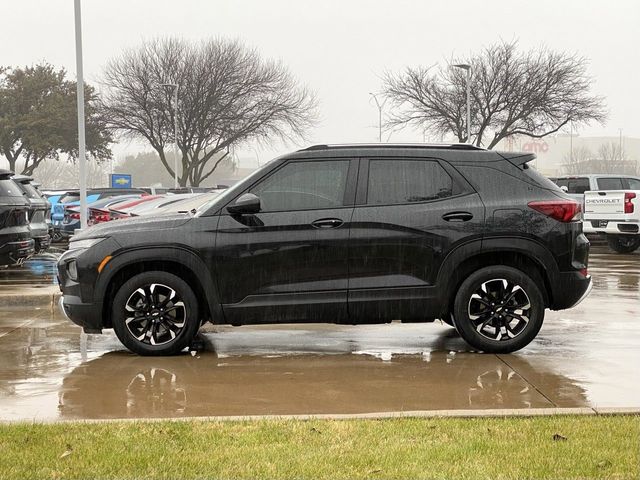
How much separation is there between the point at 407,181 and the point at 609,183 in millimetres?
18294

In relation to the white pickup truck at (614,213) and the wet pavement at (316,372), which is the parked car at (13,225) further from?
the white pickup truck at (614,213)

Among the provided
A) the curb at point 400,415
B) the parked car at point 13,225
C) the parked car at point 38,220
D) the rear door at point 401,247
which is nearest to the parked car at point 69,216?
the parked car at point 38,220

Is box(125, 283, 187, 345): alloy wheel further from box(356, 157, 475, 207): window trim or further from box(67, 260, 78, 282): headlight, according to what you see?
box(356, 157, 475, 207): window trim

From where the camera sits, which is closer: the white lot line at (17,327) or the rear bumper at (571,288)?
the rear bumper at (571,288)

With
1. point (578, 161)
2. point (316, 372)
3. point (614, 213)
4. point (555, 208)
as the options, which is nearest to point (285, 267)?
point (316, 372)

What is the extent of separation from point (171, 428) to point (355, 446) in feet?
3.72

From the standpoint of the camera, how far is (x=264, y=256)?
28.1ft

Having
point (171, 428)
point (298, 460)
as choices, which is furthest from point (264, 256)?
point (298, 460)

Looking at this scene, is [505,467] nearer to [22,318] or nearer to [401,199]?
[401,199]

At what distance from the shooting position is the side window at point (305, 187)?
343 inches

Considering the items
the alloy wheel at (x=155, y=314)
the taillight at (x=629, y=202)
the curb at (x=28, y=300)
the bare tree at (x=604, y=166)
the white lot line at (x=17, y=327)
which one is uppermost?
the bare tree at (x=604, y=166)

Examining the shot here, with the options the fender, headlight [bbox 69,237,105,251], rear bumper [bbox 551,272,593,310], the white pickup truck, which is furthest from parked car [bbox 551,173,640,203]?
headlight [bbox 69,237,105,251]

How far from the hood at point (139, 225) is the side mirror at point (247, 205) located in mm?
448

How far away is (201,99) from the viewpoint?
58.6 meters
